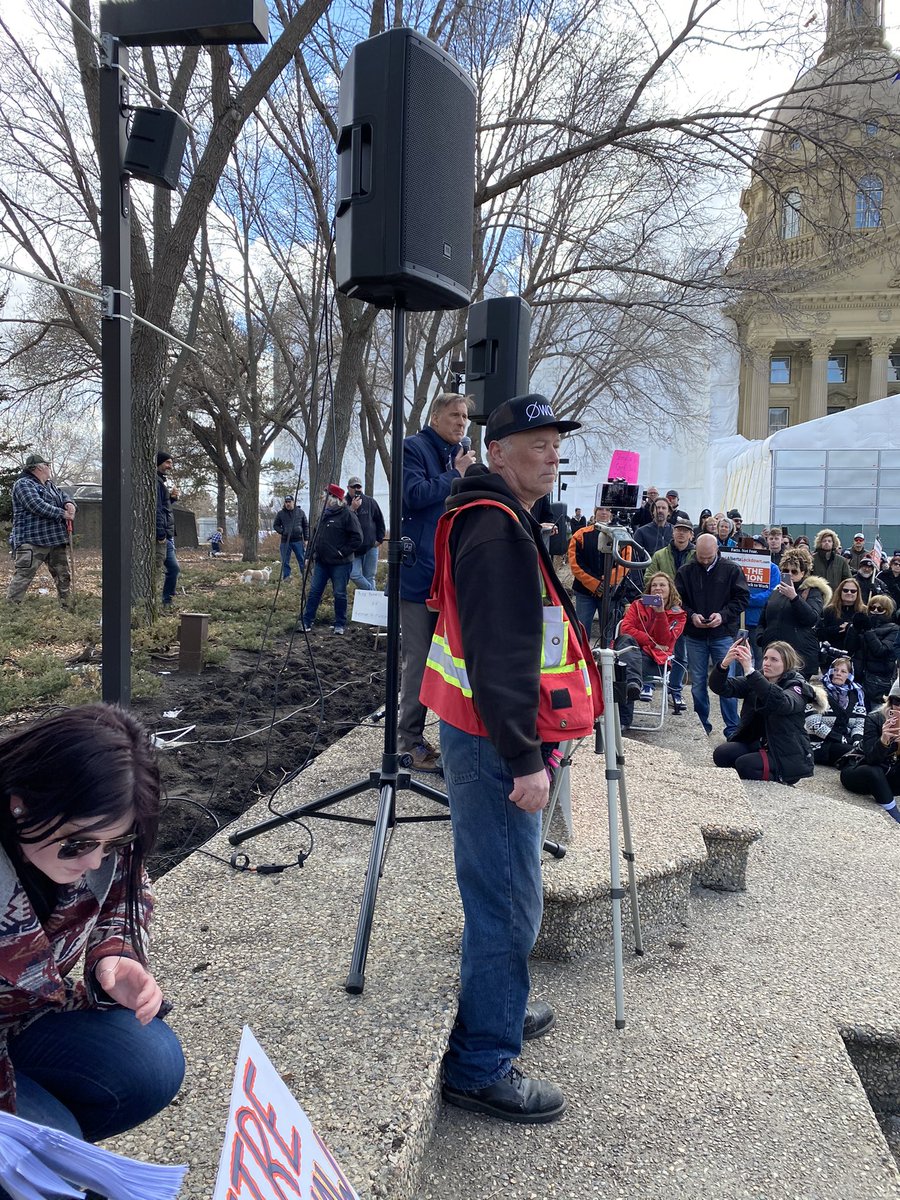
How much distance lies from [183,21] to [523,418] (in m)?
1.92

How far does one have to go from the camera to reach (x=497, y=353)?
409cm

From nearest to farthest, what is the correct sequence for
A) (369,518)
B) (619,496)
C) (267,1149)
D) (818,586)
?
1. (267,1149)
2. (619,496)
3. (818,586)
4. (369,518)

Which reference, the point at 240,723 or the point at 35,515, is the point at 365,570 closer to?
the point at 35,515

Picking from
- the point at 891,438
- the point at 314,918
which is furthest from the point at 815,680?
the point at 891,438

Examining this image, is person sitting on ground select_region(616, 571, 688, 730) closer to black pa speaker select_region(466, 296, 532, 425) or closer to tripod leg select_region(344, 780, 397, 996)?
black pa speaker select_region(466, 296, 532, 425)

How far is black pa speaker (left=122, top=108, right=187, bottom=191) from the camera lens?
297 cm

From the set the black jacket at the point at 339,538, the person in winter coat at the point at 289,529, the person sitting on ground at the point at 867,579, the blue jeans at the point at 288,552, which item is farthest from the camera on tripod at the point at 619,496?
the blue jeans at the point at 288,552

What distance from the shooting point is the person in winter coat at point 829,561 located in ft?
35.5

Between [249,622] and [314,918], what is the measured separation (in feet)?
24.0

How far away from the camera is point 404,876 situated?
A: 3.20m

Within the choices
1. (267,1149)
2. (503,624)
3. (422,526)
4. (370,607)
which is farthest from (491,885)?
(422,526)

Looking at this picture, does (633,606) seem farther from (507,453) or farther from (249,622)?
(507,453)

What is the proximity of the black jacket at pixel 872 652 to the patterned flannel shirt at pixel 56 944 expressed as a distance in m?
8.74

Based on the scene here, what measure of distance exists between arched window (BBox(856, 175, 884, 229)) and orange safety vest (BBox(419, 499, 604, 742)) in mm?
8656
